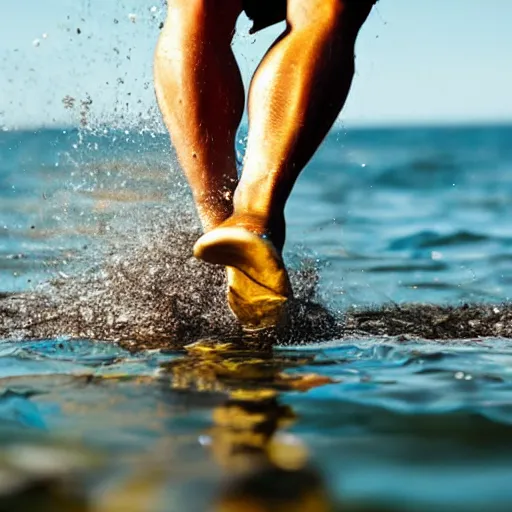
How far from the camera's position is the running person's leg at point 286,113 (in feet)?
8.05

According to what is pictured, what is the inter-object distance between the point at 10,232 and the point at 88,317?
3197mm

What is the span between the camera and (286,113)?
248cm

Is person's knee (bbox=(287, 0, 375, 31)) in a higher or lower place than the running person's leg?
higher

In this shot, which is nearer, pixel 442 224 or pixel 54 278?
pixel 54 278

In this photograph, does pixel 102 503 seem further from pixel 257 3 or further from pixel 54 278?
pixel 54 278

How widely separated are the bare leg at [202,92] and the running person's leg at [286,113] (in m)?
0.23

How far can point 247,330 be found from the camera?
2584mm

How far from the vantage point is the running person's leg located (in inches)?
96.6

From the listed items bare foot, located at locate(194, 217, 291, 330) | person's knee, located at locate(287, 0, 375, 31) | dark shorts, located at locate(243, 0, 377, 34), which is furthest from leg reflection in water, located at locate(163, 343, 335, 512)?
dark shorts, located at locate(243, 0, 377, 34)

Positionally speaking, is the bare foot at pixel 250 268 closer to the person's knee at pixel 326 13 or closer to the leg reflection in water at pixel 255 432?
the leg reflection in water at pixel 255 432

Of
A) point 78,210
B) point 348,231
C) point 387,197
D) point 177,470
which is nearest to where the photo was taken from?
point 177,470

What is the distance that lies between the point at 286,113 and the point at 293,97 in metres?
0.04

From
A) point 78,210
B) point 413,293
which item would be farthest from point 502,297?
point 78,210

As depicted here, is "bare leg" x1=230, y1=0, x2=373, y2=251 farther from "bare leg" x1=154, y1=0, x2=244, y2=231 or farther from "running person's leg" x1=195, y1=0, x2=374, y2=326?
"bare leg" x1=154, y1=0, x2=244, y2=231
